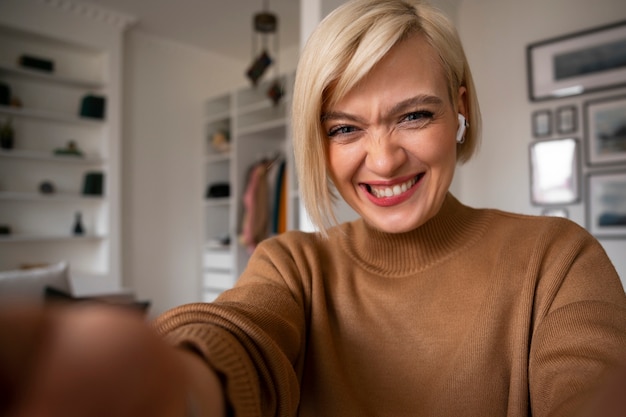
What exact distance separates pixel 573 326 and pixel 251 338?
1.38ft

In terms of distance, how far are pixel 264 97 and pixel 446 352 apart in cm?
415

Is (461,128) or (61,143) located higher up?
(61,143)

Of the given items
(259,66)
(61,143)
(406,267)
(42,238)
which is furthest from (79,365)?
(61,143)

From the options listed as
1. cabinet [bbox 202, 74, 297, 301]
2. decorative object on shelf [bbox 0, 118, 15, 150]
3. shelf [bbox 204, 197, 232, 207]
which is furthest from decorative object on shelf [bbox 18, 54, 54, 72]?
shelf [bbox 204, 197, 232, 207]

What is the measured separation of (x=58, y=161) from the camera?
406cm

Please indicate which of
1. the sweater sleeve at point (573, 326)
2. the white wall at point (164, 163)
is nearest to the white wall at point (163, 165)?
the white wall at point (164, 163)

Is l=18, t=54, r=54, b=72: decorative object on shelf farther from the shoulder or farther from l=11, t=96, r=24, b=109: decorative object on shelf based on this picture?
the shoulder

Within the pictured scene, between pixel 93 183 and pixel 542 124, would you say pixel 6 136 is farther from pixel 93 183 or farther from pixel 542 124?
pixel 542 124

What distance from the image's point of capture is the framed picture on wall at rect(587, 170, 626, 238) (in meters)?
2.54

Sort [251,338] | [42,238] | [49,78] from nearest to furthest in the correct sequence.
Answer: [251,338]
[42,238]
[49,78]

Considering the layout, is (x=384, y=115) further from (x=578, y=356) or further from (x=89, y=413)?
(x=89, y=413)

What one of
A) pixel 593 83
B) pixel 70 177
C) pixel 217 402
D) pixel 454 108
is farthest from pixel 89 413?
pixel 70 177

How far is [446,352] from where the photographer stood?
80 centimetres

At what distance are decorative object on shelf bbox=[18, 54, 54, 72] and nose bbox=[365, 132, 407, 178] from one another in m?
3.95
